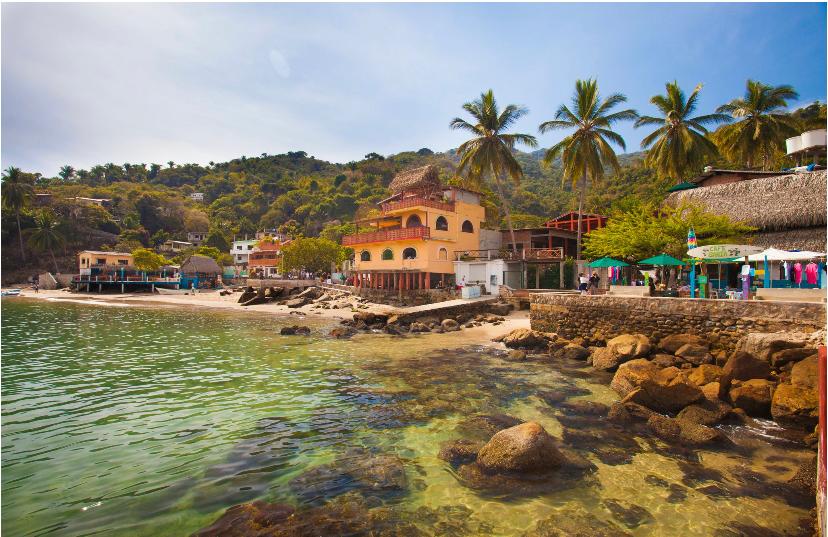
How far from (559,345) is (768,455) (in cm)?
1047

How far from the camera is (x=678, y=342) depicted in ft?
46.4

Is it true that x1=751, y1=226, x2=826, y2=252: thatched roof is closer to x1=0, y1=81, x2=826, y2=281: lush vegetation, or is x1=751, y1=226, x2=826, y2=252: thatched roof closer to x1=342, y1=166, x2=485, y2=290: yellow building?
x1=0, y1=81, x2=826, y2=281: lush vegetation

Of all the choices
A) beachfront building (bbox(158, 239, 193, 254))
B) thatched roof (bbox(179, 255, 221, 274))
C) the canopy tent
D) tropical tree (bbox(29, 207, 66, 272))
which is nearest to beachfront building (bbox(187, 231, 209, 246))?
beachfront building (bbox(158, 239, 193, 254))

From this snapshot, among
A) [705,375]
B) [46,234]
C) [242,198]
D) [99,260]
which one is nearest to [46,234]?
[46,234]

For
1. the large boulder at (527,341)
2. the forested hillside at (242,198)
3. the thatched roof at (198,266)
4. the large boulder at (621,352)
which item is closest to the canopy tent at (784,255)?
the large boulder at (621,352)

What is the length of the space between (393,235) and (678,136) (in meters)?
24.9

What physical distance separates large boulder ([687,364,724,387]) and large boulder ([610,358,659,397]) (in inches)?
34.7

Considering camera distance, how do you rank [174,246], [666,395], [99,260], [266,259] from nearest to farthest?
[666,395] → [99,260] → [266,259] → [174,246]

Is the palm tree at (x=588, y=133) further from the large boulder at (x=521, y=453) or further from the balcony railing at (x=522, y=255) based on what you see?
the large boulder at (x=521, y=453)

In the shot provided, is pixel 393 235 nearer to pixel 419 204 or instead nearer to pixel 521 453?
pixel 419 204

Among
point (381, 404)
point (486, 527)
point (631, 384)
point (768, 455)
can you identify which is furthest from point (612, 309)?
point (486, 527)

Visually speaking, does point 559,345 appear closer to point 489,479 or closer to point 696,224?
point 696,224

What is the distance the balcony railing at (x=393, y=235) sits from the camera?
36594 millimetres

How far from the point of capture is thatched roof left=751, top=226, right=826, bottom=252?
2041 centimetres
